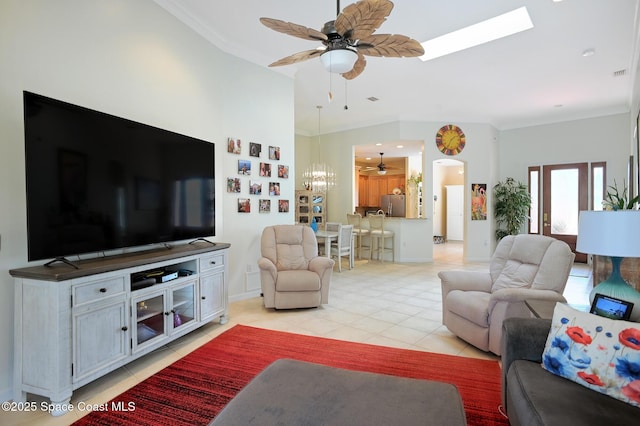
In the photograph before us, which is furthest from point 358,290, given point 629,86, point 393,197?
point 393,197

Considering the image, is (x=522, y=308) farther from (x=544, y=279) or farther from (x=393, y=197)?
(x=393, y=197)

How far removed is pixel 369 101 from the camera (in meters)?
6.46

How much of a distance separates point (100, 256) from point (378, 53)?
2.78m

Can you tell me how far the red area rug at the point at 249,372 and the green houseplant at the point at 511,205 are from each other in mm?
5915

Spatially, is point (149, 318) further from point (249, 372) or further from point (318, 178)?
point (318, 178)

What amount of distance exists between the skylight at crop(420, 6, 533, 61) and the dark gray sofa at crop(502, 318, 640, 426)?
10.9ft

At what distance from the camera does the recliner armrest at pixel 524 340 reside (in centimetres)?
184

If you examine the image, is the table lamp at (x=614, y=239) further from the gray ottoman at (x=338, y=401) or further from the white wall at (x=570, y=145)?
the white wall at (x=570, y=145)

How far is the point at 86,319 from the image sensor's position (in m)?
2.18

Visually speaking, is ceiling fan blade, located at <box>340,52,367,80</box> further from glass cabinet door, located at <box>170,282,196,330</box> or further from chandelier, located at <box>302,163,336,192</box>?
chandelier, located at <box>302,163,336,192</box>

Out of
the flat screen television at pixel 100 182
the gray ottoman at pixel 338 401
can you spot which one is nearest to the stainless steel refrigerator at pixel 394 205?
the flat screen television at pixel 100 182

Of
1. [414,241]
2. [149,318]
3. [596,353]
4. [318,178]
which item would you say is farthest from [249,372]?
[414,241]

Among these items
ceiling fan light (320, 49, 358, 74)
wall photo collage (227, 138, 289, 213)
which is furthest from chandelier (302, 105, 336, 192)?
ceiling fan light (320, 49, 358, 74)

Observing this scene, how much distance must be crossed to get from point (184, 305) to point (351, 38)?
106 inches
